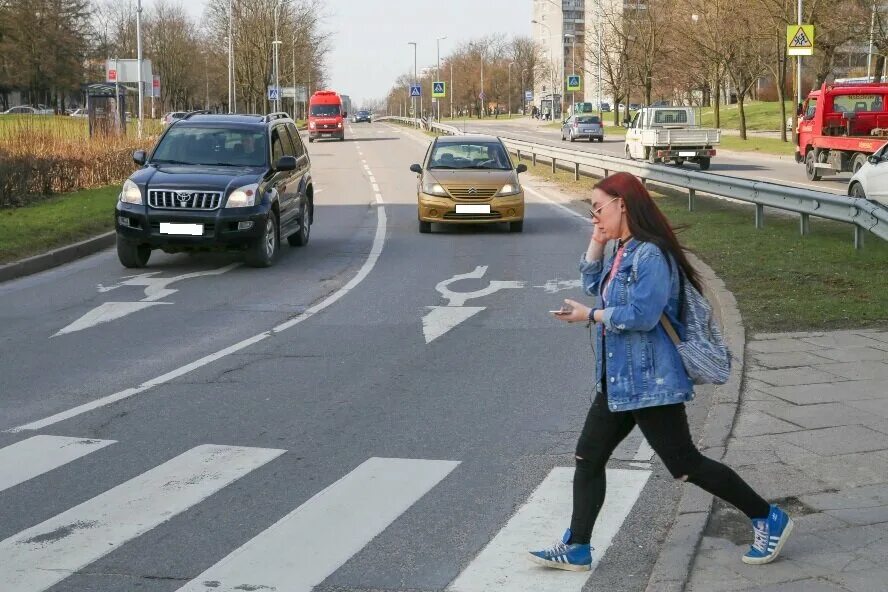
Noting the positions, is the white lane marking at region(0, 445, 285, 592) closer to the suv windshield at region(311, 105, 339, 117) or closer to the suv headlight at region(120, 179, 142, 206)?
the suv headlight at region(120, 179, 142, 206)

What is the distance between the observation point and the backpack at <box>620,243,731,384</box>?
15.0ft

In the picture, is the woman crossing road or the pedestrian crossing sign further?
the pedestrian crossing sign

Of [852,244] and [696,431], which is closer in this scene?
[696,431]

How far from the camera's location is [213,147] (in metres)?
16.5

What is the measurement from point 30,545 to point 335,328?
20.2 ft

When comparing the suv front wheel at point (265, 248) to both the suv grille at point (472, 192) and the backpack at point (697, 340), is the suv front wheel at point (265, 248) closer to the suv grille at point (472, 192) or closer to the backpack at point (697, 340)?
the suv grille at point (472, 192)

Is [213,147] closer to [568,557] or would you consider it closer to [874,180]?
[874,180]

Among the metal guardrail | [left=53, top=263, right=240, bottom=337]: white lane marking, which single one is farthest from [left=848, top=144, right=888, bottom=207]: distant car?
[left=53, top=263, right=240, bottom=337]: white lane marking

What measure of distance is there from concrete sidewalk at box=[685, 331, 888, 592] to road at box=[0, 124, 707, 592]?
15.1 inches

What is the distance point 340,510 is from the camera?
5754 mm

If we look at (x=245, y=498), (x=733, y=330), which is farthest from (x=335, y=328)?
(x=245, y=498)

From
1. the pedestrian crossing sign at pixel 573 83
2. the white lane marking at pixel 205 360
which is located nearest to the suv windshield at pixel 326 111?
the pedestrian crossing sign at pixel 573 83

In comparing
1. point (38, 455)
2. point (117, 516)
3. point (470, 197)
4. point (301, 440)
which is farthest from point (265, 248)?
point (117, 516)

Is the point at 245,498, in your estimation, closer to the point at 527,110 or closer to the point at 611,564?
the point at 611,564
